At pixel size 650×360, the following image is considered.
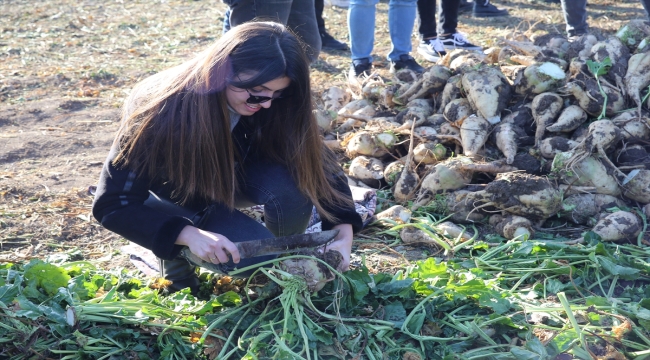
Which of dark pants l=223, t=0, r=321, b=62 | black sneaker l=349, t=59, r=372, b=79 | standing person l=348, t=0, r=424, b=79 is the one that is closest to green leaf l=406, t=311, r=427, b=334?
dark pants l=223, t=0, r=321, b=62

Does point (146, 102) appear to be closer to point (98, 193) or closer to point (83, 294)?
point (98, 193)

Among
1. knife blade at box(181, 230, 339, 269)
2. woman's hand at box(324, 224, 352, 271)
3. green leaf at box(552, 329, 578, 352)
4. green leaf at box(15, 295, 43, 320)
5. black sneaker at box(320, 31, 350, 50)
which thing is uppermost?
knife blade at box(181, 230, 339, 269)

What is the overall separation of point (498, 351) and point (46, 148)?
10.4 ft

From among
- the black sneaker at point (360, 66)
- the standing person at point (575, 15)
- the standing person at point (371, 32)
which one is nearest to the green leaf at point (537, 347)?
the standing person at point (371, 32)

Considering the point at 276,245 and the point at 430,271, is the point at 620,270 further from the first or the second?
the point at 276,245

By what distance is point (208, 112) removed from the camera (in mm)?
2170

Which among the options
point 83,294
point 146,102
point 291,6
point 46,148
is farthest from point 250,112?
Result: point 46,148

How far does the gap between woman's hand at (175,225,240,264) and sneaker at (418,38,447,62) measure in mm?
3579

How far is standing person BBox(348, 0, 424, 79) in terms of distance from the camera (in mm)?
4715

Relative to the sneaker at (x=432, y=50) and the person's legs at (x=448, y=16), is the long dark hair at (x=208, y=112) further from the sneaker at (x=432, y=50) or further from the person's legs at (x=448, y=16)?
the person's legs at (x=448, y=16)

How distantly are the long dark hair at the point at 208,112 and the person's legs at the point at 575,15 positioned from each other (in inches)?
133

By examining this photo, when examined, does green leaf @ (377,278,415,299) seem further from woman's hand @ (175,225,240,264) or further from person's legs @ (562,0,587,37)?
person's legs @ (562,0,587,37)

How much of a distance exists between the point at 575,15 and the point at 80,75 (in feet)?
13.0

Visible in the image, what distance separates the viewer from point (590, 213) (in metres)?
3.19
